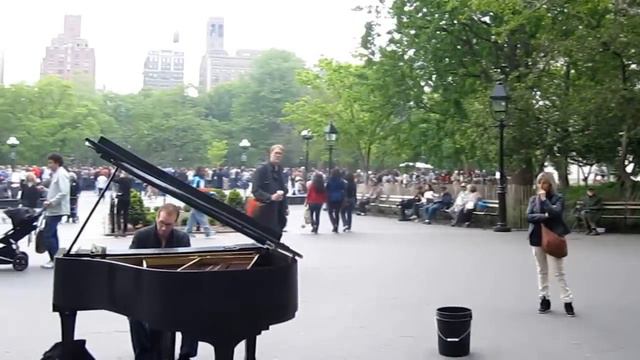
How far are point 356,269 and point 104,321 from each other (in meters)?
5.40

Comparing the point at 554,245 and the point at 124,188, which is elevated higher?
the point at 124,188

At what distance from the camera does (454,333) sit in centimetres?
682

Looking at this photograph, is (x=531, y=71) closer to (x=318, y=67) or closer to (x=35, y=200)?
(x=35, y=200)

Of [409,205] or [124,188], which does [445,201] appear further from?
[124,188]

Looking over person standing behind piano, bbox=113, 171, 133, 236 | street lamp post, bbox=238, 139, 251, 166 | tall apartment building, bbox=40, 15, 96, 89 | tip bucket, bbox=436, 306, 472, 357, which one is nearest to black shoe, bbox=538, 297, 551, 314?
tip bucket, bbox=436, 306, 472, 357

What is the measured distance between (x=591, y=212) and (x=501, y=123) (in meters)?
3.47

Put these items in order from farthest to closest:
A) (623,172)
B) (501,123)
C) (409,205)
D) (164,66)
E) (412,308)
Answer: (164,66), (409,205), (623,172), (501,123), (412,308)

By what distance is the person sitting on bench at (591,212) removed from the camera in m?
20.1

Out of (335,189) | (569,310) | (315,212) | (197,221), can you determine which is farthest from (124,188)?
(569,310)

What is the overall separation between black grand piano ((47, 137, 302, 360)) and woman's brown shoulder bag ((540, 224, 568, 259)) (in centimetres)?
409

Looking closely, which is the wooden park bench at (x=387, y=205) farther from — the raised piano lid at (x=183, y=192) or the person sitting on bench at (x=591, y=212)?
the raised piano lid at (x=183, y=192)

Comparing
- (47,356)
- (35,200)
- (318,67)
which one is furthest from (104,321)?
(318,67)

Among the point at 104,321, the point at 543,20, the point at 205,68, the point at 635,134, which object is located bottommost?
the point at 104,321

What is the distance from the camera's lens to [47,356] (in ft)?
18.4
